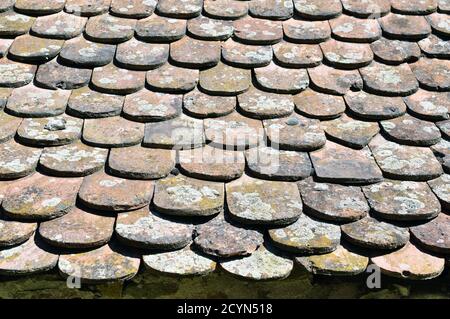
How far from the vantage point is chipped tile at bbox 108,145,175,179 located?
7.48 feet

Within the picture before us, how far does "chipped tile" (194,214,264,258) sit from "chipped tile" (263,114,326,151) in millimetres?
424

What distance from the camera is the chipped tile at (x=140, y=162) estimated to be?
228 centimetres

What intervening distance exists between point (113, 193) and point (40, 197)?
9.6 inches

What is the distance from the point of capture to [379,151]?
8.02ft

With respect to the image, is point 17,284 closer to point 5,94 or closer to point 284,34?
point 5,94

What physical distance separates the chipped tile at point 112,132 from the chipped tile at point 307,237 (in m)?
0.64

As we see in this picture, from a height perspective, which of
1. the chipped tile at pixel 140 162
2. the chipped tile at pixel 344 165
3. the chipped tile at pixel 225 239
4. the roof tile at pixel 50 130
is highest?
the chipped tile at pixel 344 165

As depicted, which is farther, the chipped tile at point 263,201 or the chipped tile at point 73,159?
the chipped tile at point 73,159

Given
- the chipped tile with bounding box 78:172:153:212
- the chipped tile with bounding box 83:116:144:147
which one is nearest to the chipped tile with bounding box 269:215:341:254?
the chipped tile with bounding box 78:172:153:212

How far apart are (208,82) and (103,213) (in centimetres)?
73

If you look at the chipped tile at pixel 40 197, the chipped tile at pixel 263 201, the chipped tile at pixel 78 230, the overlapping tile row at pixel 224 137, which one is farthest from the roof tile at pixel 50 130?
the chipped tile at pixel 263 201

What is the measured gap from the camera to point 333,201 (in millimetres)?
2232

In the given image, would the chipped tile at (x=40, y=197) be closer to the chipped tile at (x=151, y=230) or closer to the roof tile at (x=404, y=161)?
the chipped tile at (x=151, y=230)
